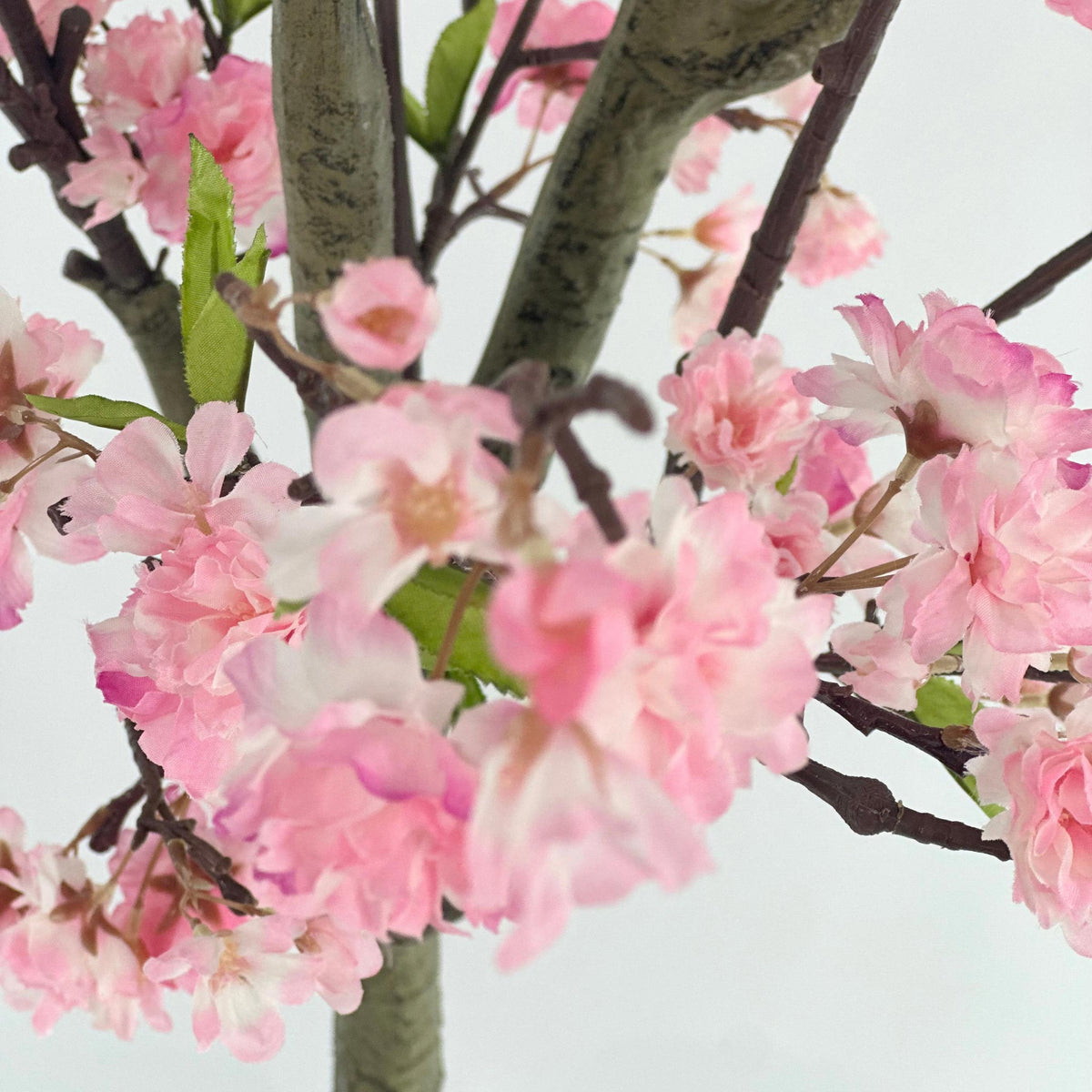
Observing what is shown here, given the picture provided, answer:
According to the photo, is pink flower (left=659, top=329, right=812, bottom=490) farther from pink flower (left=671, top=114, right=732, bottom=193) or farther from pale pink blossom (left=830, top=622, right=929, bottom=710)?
pink flower (left=671, top=114, right=732, bottom=193)

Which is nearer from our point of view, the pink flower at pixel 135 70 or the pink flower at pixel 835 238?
the pink flower at pixel 135 70

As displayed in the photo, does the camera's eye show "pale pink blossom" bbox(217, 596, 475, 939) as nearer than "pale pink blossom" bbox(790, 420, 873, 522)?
Yes

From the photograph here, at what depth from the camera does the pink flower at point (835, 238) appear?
55 cm

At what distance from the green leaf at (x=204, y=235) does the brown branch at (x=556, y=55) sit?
0.24 meters

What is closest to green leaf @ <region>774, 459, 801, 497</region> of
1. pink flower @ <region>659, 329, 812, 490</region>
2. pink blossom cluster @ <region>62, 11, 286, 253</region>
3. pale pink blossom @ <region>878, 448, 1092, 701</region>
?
pink flower @ <region>659, 329, 812, 490</region>

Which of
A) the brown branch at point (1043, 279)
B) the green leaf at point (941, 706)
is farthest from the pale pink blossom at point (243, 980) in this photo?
the brown branch at point (1043, 279)

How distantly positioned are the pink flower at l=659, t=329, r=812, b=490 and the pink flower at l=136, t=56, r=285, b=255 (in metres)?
0.20

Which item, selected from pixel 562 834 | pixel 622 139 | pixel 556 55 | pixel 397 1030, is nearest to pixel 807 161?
pixel 622 139

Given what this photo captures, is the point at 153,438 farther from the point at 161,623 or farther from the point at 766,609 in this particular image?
the point at 766,609

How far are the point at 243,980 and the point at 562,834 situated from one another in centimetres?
26

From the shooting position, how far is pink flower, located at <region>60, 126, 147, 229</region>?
1.39ft

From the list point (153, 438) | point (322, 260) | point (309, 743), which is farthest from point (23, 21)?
point (309, 743)

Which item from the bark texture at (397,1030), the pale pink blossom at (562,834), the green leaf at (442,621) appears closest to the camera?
the pale pink blossom at (562,834)

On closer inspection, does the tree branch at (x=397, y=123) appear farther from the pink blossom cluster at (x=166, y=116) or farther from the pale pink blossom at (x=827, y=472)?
the pale pink blossom at (x=827, y=472)
